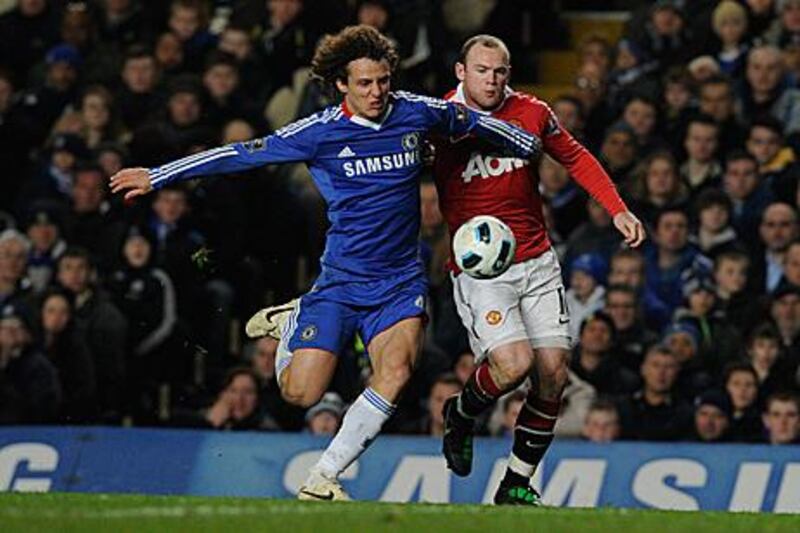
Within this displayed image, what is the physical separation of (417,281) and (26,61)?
29.3 feet

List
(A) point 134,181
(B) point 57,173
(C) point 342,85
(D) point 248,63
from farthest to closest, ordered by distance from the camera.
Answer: (D) point 248,63 → (B) point 57,173 → (C) point 342,85 → (A) point 134,181

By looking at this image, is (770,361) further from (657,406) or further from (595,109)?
(595,109)

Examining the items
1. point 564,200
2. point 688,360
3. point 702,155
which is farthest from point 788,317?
point 564,200

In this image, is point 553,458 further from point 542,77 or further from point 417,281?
point 542,77

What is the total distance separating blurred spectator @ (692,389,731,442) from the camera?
15.7m

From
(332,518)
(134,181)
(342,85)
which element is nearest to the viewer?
(332,518)

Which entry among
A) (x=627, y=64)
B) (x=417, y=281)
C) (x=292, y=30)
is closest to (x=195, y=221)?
(x=292, y=30)

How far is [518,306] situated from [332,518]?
101 inches

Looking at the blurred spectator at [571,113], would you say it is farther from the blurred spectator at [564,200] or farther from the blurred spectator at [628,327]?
the blurred spectator at [628,327]

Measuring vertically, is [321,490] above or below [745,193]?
above

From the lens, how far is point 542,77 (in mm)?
20812

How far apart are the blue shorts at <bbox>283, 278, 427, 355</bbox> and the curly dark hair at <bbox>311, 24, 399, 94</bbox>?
1.11m

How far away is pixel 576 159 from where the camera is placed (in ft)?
41.9

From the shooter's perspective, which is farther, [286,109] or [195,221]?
[286,109]
